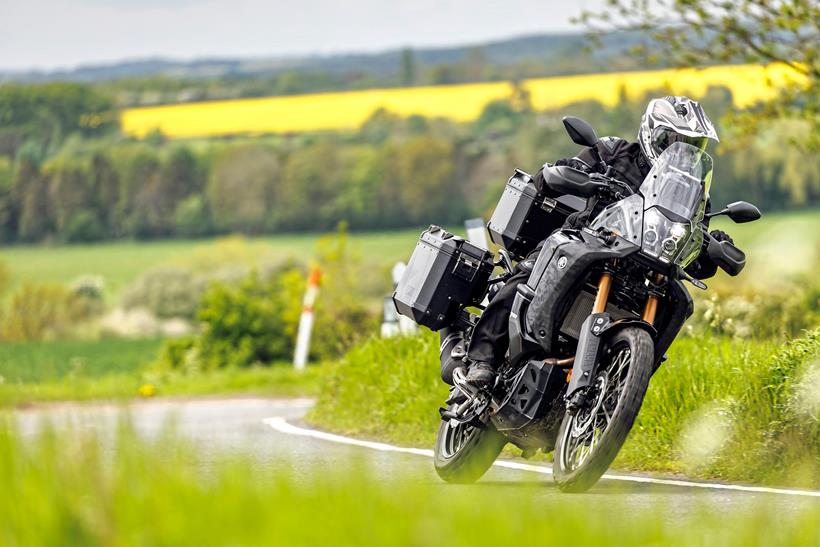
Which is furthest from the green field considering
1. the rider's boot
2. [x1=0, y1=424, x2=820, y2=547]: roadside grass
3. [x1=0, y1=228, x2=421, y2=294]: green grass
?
[x1=0, y1=424, x2=820, y2=547]: roadside grass

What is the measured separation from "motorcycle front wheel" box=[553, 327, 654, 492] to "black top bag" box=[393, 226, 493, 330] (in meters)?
1.50

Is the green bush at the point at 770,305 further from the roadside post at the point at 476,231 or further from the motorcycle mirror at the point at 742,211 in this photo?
the motorcycle mirror at the point at 742,211

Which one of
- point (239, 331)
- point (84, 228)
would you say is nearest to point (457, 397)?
point (239, 331)

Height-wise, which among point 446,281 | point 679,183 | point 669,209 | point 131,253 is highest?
point 679,183

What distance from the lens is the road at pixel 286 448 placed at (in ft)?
18.9

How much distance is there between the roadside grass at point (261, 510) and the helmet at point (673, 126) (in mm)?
3167

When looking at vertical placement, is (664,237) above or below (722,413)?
above

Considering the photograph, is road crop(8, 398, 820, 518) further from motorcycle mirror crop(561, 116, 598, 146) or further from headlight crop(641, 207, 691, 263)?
motorcycle mirror crop(561, 116, 598, 146)

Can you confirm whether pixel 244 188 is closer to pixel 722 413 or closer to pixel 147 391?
pixel 147 391

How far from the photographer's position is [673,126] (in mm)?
8484

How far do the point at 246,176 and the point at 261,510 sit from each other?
2760 inches

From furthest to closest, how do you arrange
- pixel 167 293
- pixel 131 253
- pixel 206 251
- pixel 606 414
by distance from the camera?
pixel 131 253 < pixel 206 251 < pixel 167 293 < pixel 606 414

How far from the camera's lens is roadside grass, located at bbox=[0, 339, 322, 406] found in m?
6.46

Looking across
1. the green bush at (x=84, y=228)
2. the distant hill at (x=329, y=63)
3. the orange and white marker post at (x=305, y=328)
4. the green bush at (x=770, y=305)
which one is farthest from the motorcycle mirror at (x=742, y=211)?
the distant hill at (x=329, y=63)
